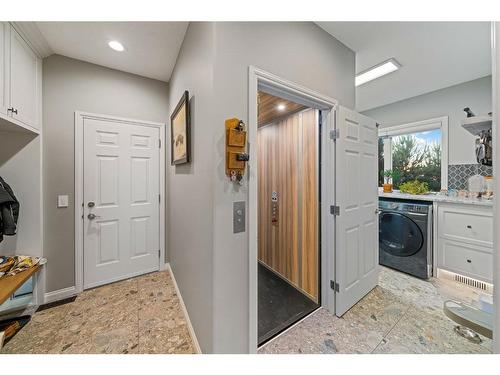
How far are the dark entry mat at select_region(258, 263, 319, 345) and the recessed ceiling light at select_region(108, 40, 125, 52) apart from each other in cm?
299

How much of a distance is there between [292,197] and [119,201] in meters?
2.14

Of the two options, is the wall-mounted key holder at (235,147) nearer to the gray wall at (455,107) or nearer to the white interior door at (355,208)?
the white interior door at (355,208)

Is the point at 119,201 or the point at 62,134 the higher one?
the point at 62,134

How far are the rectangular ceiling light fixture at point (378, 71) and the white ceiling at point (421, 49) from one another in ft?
0.21

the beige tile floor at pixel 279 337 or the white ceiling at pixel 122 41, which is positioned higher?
the white ceiling at pixel 122 41

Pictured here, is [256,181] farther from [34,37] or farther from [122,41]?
[34,37]

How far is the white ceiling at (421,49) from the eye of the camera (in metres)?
1.75

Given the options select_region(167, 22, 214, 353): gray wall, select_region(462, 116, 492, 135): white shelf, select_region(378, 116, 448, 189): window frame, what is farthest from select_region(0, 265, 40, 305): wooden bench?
select_region(378, 116, 448, 189): window frame

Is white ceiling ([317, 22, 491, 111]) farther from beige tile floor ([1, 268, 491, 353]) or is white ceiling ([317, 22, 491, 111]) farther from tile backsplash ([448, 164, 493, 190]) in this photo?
beige tile floor ([1, 268, 491, 353])

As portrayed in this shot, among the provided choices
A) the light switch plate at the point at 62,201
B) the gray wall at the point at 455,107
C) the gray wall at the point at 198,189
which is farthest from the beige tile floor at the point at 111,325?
the gray wall at the point at 455,107

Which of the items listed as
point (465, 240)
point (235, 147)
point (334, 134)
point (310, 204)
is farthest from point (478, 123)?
point (235, 147)

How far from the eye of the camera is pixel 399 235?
2641mm

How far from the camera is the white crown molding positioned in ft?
5.24
